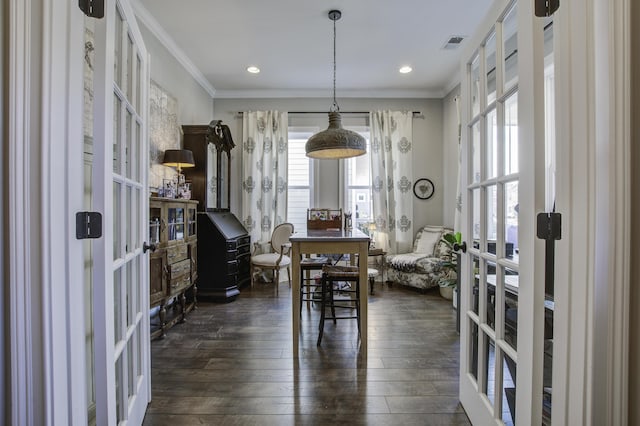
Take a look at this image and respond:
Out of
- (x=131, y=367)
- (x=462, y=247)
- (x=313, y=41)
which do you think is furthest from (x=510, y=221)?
(x=313, y=41)

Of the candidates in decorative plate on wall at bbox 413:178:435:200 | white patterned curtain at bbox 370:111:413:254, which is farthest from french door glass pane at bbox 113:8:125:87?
decorative plate on wall at bbox 413:178:435:200

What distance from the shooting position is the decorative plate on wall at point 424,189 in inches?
189

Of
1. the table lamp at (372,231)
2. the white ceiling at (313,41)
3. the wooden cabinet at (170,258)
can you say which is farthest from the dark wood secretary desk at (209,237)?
the table lamp at (372,231)

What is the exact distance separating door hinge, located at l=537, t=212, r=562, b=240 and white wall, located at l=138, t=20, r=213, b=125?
2948mm

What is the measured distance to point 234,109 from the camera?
15.8ft

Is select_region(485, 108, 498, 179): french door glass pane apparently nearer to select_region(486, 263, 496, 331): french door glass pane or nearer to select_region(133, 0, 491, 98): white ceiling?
select_region(486, 263, 496, 331): french door glass pane

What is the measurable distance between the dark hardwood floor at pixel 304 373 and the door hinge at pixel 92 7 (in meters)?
1.79

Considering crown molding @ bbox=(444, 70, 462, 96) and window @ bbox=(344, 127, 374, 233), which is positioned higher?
crown molding @ bbox=(444, 70, 462, 96)

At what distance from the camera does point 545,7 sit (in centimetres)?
96

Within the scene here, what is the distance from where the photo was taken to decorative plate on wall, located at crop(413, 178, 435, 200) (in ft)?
15.8

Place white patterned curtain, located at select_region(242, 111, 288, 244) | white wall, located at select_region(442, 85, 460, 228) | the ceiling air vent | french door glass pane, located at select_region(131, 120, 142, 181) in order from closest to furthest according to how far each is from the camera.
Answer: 1. french door glass pane, located at select_region(131, 120, 142, 181)
2. the ceiling air vent
3. white wall, located at select_region(442, 85, 460, 228)
4. white patterned curtain, located at select_region(242, 111, 288, 244)
